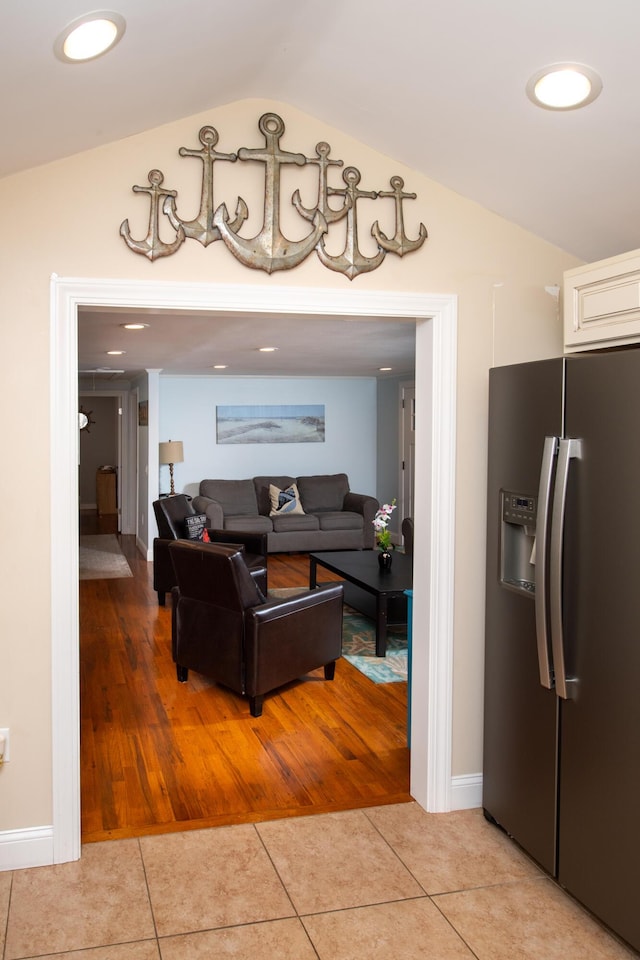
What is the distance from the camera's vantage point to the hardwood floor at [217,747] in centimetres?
330

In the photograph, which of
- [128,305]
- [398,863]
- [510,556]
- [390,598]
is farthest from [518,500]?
[390,598]

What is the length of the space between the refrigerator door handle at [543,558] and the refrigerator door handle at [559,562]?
0.08 feet

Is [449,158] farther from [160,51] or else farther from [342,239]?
[160,51]

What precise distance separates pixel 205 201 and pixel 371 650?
12.3 feet

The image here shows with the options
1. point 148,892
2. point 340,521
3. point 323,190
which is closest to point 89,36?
point 323,190

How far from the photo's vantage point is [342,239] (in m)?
2.93

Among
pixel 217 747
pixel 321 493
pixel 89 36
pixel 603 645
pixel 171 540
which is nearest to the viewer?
pixel 89 36

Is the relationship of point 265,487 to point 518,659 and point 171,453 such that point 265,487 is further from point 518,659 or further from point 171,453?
point 518,659

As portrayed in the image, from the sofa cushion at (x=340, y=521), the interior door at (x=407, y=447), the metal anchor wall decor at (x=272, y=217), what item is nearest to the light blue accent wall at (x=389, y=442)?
the interior door at (x=407, y=447)

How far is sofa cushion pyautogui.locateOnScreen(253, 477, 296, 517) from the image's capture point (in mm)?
10148

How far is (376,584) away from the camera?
5812 mm

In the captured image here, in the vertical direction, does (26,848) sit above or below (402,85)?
below

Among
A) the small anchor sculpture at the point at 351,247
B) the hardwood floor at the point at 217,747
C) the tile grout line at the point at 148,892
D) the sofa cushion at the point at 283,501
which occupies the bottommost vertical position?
the hardwood floor at the point at 217,747

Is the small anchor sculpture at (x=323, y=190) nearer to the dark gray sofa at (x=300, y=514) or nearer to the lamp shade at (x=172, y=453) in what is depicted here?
the dark gray sofa at (x=300, y=514)
